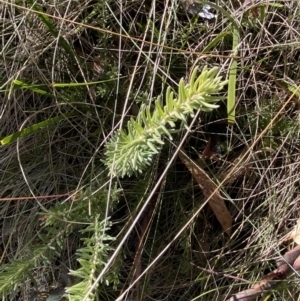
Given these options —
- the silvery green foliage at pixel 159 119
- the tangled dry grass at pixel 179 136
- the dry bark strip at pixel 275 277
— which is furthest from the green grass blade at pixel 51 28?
the dry bark strip at pixel 275 277

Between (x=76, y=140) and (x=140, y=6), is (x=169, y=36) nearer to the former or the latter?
(x=140, y=6)

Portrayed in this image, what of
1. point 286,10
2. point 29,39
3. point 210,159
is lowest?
point 210,159

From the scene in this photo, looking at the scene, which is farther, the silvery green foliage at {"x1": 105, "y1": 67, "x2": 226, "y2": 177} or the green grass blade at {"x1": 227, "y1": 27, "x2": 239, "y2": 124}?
the green grass blade at {"x1": 227, "y1": 27, "x2": 239, "y2": 124}

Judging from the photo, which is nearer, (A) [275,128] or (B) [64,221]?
(B) [64,221]

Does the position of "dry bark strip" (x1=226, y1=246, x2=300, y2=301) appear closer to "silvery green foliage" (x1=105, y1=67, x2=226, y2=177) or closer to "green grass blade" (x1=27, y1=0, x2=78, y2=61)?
"silvery green foliage" (x1=105, y1=67, x2=226, y2=177)

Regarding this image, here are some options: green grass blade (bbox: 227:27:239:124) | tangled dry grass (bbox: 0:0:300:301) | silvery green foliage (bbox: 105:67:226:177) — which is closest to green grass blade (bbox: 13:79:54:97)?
tangled dry grass (bbox: 0:0:300:301)

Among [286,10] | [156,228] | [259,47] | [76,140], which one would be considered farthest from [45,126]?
[286,10]

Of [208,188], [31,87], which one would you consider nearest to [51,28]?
[31,87]

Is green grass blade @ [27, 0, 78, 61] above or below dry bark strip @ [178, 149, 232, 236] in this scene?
above
